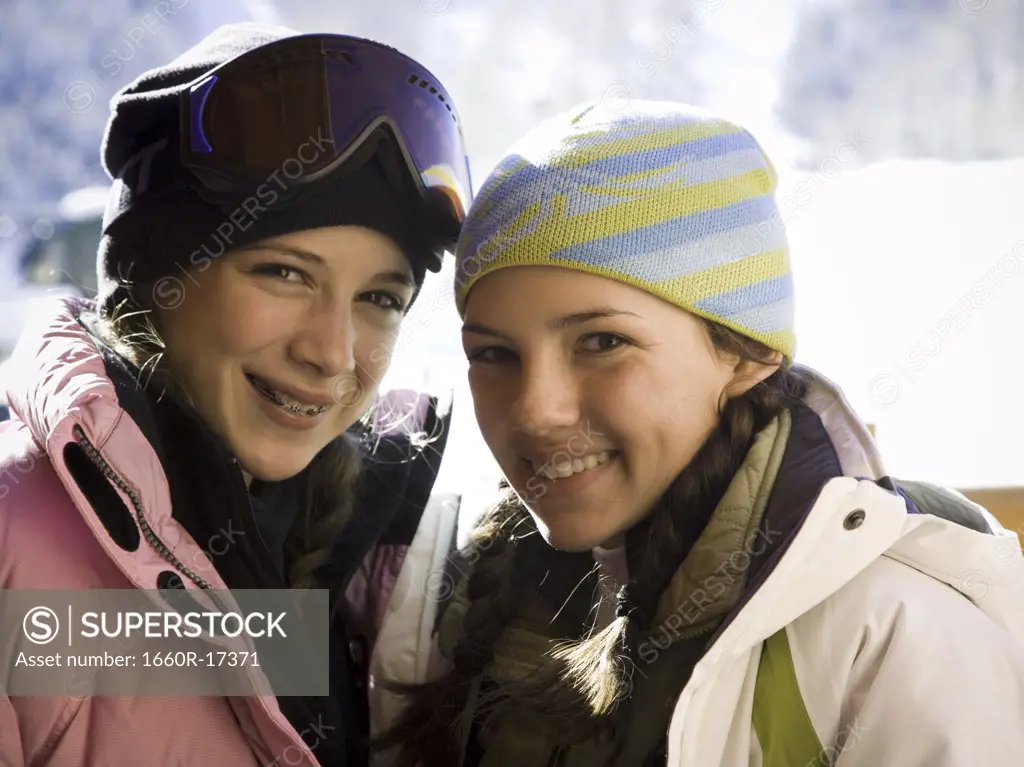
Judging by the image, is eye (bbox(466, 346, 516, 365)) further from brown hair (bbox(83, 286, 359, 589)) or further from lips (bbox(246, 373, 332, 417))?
brown hair (bbox(83, 286, 359, 589))

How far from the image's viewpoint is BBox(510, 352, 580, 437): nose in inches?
40.6

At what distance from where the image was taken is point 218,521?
113cm

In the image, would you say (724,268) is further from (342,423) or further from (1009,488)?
(1009,488)

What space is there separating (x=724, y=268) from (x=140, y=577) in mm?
776

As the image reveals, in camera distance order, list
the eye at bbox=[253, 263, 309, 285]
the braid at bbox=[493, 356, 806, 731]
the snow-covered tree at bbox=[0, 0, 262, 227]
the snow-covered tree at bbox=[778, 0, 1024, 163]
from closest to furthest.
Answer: the braid at bbox=[493, 356, 806, 731] < the eye at bbox=[253, 263, 309, 285] < the snow-covered tree at bbox=[778, 0, 1024, 163] < the snow-covered tree at bbox=[0, 0, 262, 227]

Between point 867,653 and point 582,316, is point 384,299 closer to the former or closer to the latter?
point 582,316

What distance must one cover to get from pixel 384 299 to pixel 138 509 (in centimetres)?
47

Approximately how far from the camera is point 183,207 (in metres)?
1.17

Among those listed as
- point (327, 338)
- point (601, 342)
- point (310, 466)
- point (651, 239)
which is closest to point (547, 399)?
point (601, 342)

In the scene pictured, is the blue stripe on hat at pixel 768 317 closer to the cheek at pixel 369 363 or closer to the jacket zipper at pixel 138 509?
the cheek at pixel 369 363

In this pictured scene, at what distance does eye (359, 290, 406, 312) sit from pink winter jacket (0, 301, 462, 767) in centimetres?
38

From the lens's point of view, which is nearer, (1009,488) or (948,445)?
(1009,488)

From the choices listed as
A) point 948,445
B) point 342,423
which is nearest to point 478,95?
point 342,423

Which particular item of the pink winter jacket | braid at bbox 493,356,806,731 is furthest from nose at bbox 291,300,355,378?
braid at bbox 493,356,806,731
